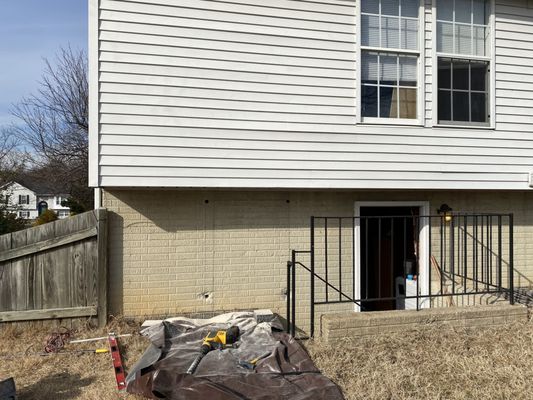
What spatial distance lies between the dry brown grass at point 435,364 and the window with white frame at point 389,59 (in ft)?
9.67

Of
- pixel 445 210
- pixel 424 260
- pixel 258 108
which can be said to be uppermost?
pixel 258 108

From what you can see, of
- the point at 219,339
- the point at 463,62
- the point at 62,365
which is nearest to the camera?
the point at 62,365

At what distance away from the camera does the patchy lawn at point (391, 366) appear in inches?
139

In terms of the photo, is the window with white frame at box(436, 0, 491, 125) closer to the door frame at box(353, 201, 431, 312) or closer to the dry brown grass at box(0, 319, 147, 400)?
the door frame at box(353, 201, 431, 312)

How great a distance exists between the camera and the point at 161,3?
5242 millimetres

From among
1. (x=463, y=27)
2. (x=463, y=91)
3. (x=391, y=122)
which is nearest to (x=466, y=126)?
(x=463, y=91)

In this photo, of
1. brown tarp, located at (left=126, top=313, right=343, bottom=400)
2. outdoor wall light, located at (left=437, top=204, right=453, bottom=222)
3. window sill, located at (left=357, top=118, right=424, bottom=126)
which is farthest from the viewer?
outdoor wall light, located at (left=437, top=204, right=453, bottom=222)

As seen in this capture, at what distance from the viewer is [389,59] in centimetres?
602

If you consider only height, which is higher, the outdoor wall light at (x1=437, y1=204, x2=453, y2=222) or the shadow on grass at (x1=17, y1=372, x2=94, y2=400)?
the outdoor wall light at (x1=437, y1=204, x2=453, y2=222)

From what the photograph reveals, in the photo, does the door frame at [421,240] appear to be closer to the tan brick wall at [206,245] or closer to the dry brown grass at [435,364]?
the tan brick wall at [206,245]

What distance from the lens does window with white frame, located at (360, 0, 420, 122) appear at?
234 inches

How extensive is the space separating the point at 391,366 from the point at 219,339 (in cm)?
167

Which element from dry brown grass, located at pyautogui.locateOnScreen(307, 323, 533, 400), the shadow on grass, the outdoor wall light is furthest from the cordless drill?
the outdoor wall light

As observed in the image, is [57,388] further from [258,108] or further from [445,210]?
[445,210]
